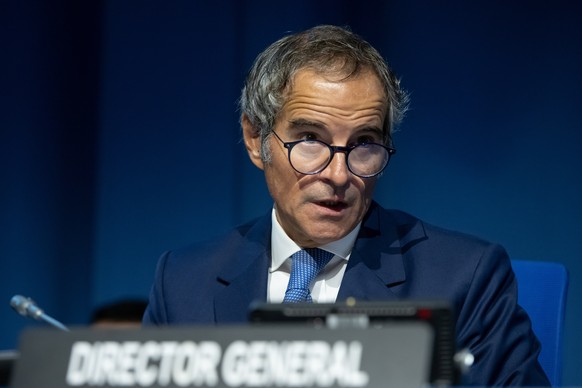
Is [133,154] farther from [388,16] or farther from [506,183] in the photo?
[506,183]

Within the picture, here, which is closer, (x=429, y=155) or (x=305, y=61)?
(x=305, y=61)

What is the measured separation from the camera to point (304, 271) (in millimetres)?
2412

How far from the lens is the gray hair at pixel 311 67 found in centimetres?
245

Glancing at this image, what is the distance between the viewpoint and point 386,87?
248 centimetres

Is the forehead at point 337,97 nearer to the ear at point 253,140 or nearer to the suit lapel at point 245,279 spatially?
the ear at point 253,140

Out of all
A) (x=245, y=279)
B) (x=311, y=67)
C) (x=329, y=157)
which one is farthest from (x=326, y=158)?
(x=245, y=279)

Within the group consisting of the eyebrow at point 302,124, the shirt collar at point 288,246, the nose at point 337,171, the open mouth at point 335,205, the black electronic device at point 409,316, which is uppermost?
the eyebrow at point 302,124

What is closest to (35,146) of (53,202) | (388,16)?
(53,202)

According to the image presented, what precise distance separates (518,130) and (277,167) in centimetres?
150

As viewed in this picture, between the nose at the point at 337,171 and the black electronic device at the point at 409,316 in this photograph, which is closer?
the black electronic device at the point at 409,316

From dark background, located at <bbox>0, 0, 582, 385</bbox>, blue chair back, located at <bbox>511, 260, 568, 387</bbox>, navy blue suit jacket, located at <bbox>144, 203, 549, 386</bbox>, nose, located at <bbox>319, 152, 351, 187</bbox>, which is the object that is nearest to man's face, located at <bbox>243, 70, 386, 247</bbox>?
nose, located at <bbox>319, 152, 351, 187</bbox>

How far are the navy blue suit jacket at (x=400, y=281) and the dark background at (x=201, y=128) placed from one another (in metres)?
1.22

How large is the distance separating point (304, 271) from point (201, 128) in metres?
1.77

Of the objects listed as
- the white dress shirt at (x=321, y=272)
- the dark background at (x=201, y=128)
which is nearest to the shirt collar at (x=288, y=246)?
the white dress shirt at (x=321, y=272)
